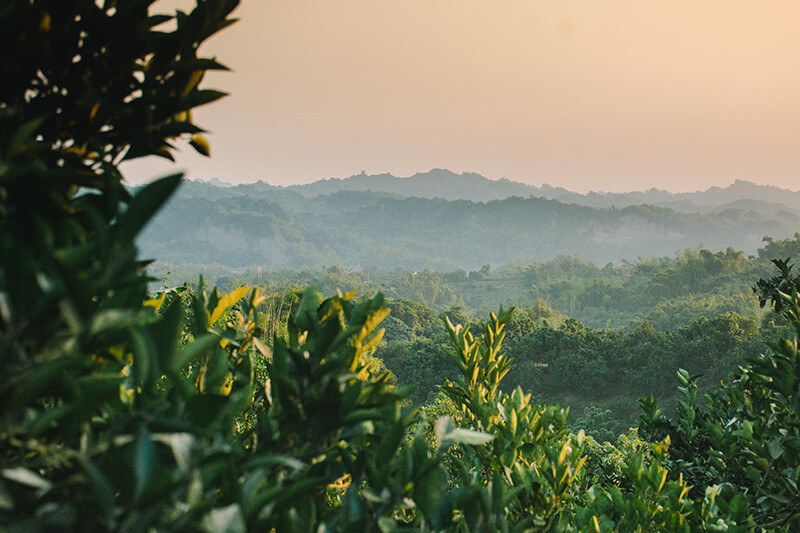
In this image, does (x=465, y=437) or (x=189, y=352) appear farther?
(x=465, y=437)

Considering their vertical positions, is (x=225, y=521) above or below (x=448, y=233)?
above

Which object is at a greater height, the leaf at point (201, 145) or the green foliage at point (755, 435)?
the leaf at point (201, 145)

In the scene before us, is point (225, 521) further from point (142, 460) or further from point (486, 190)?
point (486, 190)

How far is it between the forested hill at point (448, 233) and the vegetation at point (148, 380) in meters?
103

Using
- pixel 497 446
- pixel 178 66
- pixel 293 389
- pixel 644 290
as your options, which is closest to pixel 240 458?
pixel 293 389

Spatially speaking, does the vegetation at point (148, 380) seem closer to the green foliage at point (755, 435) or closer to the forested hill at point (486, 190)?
the green foliage at point (755, 435)

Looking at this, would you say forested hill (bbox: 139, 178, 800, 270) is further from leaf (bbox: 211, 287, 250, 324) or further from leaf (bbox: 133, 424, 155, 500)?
leaf (bbox: 133, 424, 155, 500)

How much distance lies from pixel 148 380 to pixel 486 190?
546ft

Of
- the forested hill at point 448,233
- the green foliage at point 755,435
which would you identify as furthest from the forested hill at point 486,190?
the green foliage at point 755,435

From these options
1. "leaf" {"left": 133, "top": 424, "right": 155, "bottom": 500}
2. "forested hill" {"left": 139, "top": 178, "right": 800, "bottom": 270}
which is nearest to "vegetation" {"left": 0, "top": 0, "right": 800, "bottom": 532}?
"leaf" {"left": 133, "top": 424, "right": 155, "bottom": 500}

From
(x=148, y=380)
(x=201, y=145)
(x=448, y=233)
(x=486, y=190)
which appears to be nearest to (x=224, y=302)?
(x=201, y=145)

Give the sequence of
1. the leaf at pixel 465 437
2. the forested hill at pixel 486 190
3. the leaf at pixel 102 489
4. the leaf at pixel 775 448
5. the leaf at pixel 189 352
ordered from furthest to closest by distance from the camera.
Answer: the forested hill at pixel 486 190 → the leaf at pixel 775 448 → the leaf at pixel 465 437 → the leaf at pixel 189 352 → the leaf at pixel 102 489

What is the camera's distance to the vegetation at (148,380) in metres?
0.44

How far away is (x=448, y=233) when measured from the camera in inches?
4683
